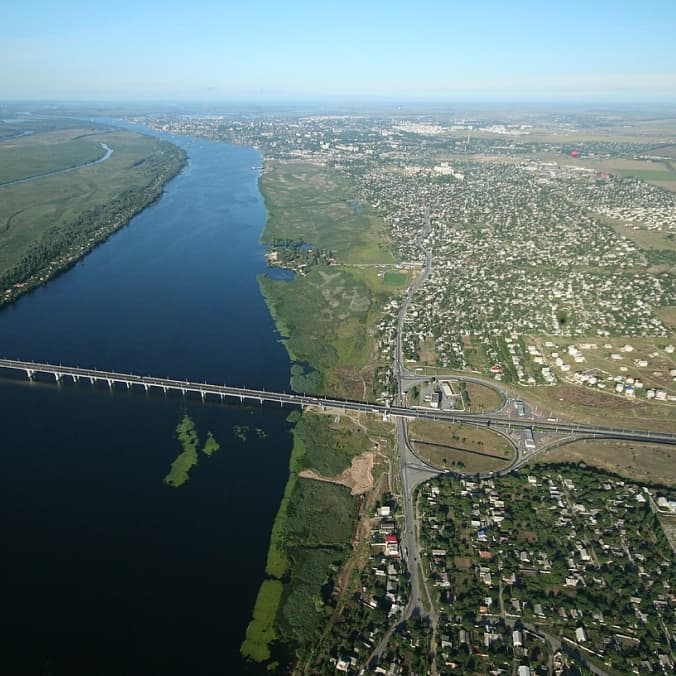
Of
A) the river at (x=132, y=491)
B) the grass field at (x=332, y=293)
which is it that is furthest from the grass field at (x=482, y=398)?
the river at (x=132, y=491)

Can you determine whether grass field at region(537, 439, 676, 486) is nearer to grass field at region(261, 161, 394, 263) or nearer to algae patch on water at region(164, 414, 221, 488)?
algae patch on water at region(164, 414, 221, 488)

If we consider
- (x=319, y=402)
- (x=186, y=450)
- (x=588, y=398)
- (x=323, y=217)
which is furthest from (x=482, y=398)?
(x=323, y=217)

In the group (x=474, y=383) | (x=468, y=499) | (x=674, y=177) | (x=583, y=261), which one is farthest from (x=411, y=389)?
(x=674, y=177)

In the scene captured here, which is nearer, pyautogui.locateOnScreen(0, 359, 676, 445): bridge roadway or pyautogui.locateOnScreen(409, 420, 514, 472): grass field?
Result: pyautogui.locateOnScreen(409, 420, 514, 472): grass field

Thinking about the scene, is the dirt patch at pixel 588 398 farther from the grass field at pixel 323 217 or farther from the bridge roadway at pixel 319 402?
the grass field at pixel 323 217

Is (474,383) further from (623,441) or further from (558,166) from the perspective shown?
(558,166)

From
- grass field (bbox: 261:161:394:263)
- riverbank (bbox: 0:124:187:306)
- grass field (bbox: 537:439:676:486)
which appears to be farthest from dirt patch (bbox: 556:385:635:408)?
riverbank (bbox: 0:124:187:306)
